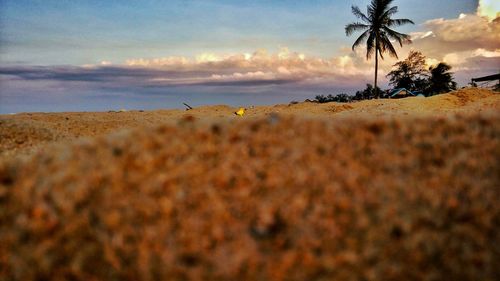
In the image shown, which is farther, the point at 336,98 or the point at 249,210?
the point at 336,98

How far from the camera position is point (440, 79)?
39.5 m

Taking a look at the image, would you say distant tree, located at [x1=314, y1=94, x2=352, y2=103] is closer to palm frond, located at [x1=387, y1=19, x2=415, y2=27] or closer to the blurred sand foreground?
palm frond, located at [x1=387, y1=19, x2=415, y2=27]

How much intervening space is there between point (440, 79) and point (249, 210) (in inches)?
1657

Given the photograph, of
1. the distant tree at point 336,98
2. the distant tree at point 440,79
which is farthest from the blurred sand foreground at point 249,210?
the distant tree at point 440,79

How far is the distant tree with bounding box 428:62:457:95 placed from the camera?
129ft

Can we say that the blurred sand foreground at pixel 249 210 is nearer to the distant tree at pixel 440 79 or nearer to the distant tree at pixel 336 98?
the distant tree at pixel 336 98

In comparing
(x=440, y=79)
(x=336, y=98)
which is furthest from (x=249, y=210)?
(x=440, y=79)

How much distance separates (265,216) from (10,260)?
1.45m

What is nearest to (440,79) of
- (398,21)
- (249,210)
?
(398,21)

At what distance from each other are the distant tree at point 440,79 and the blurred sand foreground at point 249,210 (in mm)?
40559

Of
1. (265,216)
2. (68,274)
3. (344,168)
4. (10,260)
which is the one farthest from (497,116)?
(10,260)

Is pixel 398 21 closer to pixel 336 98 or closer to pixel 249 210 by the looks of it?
pixel 336 98

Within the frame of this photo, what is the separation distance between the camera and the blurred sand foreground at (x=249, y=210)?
7.04 feet

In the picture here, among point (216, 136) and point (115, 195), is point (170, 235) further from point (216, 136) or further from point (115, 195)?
point (216, 136)
